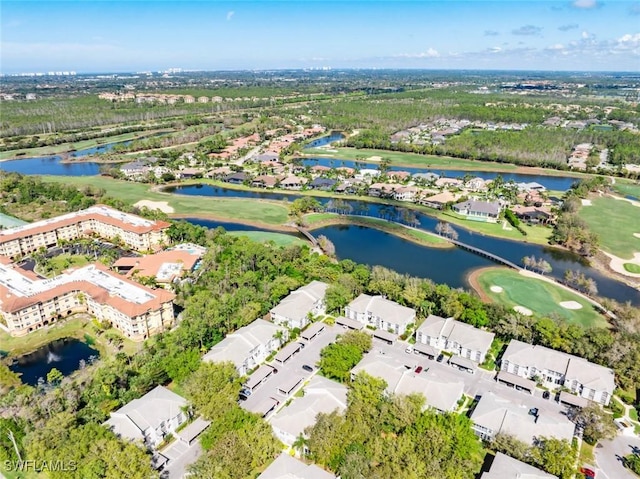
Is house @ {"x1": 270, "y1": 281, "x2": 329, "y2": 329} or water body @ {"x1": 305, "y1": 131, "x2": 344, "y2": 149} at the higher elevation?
water body @ {"x1": 305, "y1": 131, "x2": 344, "y2": 149}

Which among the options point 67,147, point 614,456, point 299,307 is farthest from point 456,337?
point 67,147

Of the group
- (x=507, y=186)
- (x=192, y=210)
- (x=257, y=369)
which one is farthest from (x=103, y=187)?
(x=507, y=186)

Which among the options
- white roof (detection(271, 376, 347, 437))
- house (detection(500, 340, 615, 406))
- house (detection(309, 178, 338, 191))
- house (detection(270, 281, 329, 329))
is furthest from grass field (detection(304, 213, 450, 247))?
white roof (detection(271, 376, 347, 437))

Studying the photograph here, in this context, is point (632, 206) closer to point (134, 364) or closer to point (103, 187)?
point (134, 364)

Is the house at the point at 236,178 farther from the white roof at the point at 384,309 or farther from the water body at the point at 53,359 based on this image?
the water body at the point at 53,359

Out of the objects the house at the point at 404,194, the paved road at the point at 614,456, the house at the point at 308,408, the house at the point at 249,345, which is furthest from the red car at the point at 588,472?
the house at the point at 404,194

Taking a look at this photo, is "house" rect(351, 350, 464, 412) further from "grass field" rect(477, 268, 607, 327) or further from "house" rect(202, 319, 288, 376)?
"grass field" rect(477, 268, 607, 327)
